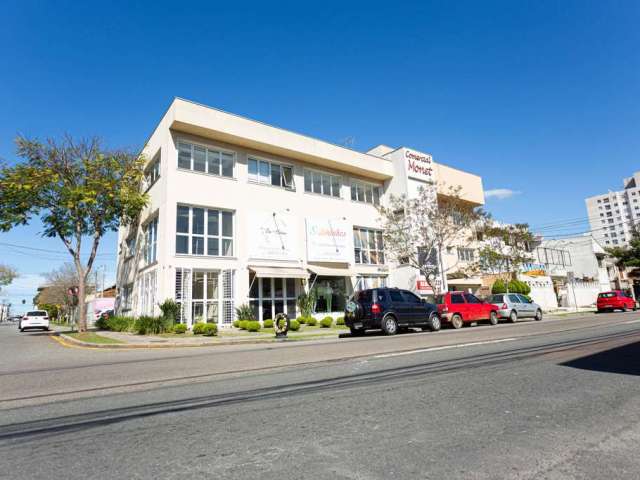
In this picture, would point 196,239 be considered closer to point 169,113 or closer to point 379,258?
point 169,113

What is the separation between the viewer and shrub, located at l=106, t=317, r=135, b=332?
69.6 ft

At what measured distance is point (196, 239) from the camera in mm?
22156

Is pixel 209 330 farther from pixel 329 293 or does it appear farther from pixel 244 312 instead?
pixel 329 293

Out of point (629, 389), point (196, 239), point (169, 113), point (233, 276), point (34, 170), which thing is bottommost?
point (629, 389)

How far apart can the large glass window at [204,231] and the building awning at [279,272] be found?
1936 mm

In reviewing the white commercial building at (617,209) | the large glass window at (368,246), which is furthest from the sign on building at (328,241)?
the white commercial building at (617,209)

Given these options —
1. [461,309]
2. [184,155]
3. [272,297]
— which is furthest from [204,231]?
[461,309]

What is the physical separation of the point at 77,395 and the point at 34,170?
19701mm

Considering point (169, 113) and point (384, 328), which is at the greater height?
point (169, 113)

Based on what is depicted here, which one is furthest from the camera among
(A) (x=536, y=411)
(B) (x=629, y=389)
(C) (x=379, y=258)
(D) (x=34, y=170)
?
(C) (x=379, y=258)

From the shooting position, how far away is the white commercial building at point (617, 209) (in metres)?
119

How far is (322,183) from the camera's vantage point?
2927 centimetres

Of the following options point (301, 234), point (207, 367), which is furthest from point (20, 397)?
point (301, 234)

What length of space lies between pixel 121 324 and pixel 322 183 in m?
15.9
